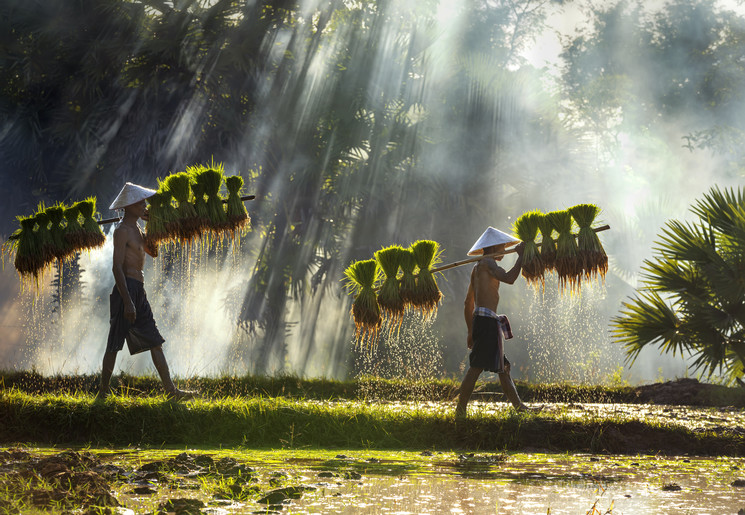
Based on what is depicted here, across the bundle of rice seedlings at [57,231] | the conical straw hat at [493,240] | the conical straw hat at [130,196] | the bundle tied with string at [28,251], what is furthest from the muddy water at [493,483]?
the bundle tied with string at [28,251]

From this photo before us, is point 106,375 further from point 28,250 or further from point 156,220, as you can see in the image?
point 28,250

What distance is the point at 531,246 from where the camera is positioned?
8.30 meters

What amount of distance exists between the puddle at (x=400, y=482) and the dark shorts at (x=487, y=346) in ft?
5.56

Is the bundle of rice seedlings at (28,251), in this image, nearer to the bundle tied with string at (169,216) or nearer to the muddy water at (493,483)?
the bundle tied with string at (169,216)

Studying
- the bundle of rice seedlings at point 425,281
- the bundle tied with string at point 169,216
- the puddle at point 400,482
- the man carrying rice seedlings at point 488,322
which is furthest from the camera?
the bundle tied with string at point 169,216

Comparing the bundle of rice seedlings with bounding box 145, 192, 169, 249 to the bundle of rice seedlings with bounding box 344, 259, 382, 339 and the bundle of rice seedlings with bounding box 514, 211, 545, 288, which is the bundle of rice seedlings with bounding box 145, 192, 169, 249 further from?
the bundle of rice seedlings with bounding box 514, 211, 545, 288

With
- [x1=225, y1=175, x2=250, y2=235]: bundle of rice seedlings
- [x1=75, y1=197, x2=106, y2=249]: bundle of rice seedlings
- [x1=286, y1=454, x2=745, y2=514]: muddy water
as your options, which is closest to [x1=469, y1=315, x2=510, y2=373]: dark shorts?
[x1=286, y1=454, x2=745, y2=514]: muddy water

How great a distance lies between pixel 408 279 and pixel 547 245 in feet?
5.16

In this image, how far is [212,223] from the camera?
8.84 meters

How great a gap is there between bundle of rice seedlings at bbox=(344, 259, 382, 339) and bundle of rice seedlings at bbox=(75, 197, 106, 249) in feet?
10.3

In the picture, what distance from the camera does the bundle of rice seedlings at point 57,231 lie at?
31.2 ft

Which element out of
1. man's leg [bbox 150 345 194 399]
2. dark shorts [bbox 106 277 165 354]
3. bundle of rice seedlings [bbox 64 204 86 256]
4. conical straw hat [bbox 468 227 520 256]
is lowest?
man's leg [bbox 150 345 194 399]

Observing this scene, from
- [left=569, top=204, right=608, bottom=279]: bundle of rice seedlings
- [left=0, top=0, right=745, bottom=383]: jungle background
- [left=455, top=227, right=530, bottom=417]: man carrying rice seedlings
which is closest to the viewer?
[left=569, top=204, right=608, bottom=279]: bundle of rice seedlings

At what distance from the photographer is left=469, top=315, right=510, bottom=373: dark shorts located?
8375mm
